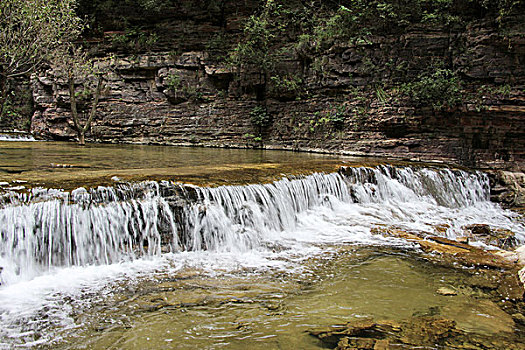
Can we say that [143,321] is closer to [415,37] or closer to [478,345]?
[478,345]

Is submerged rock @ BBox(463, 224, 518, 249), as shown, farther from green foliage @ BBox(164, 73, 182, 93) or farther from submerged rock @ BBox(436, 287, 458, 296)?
green foliage @ BBox(164, 73, 182, 93)

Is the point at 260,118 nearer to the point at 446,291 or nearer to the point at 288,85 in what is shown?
the point at 288,85

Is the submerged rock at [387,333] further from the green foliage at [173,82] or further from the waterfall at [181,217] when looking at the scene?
the green foliage at [173,82]

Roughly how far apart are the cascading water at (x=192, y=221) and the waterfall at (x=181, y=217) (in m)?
0.01

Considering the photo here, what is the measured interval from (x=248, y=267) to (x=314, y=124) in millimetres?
13303

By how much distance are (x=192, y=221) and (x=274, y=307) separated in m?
2.73

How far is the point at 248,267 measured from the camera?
5.07 meters

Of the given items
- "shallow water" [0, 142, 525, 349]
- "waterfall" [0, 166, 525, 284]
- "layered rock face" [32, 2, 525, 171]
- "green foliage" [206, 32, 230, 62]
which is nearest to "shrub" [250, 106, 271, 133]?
"layered rock face" [32, 2, 525, 171]

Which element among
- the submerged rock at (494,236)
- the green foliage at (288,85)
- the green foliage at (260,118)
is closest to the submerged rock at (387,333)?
the submerged rock at (494,236)

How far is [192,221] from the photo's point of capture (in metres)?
6.01

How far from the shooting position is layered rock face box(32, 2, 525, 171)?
13.9m

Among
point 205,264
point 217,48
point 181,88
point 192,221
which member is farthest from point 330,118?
point 205,264

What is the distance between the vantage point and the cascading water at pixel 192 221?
15.6 ft

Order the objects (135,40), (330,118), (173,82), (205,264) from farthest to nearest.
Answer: (135,40) < (173,82) < (330,118) < (205,264)
